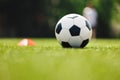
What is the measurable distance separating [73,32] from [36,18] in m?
26.8

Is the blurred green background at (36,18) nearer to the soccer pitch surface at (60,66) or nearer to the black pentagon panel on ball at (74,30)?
the black pentagon panel on ball at (74,30)

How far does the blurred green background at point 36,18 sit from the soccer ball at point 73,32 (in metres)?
24.9

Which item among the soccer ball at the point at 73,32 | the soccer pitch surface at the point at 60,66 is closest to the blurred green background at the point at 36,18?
the soccer ball at the point at 73,32

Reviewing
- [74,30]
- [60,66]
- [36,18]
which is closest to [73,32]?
[74,30]

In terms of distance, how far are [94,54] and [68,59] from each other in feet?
3.16

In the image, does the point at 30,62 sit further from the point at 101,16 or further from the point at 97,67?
the point at 101,16

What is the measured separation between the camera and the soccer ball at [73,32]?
32.3 feet

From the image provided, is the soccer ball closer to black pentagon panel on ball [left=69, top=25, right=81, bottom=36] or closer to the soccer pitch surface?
black pentagon panel on ball [left=69, top=25, right=81, bottom=36]

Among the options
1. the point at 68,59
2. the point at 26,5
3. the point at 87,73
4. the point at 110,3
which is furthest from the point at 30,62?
the point at 26,5

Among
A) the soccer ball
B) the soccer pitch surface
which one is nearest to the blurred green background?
the soccer ball

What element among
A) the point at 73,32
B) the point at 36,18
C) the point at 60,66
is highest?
the point at 60,66

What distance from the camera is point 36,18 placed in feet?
120

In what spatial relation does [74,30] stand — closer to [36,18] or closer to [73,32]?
[73,32]

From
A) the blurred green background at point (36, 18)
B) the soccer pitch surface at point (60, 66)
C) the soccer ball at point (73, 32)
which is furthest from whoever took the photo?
the blurred green background at point (36, 18)
